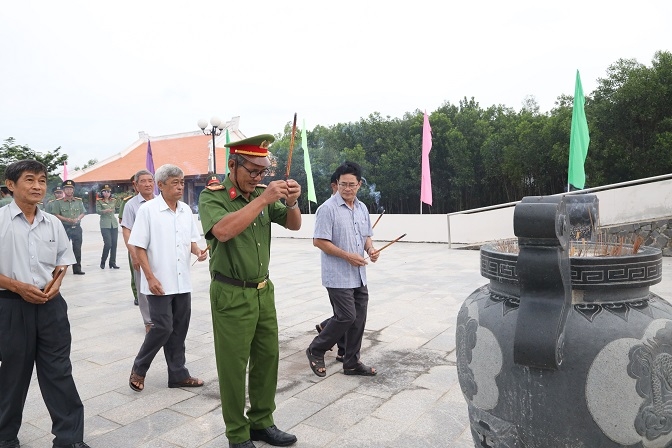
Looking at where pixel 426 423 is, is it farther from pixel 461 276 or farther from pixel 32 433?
pixel 461 276

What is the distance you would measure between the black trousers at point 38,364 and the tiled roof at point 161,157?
2409 centimetres

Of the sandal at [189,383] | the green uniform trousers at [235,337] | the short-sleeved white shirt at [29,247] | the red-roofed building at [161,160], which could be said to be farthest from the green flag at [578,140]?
the red-roofed building at [161,160]

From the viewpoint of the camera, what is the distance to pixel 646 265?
1.59 metres

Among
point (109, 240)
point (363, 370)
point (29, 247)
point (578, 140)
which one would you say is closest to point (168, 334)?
point (29, 247)

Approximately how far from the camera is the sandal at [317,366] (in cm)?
380

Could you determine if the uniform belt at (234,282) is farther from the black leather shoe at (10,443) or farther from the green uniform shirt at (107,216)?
the green uniform shirt at (107,216)

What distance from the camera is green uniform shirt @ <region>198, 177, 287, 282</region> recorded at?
2.54m

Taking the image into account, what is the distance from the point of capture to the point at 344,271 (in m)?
3.72

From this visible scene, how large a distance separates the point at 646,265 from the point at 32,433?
3.17 m

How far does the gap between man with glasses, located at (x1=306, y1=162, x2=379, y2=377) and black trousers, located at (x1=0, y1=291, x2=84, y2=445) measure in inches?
66.2

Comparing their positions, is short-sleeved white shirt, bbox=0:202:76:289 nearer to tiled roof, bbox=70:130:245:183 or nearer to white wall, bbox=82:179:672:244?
white wall, bbox=82:179:672:244

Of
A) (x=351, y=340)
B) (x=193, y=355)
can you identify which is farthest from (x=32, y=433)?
(x=351, y=340)

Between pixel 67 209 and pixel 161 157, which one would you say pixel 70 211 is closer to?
A: pixel 67 209

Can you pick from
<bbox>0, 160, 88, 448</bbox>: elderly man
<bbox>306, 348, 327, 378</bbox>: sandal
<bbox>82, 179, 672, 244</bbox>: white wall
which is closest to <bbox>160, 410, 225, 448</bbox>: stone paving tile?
<bbox>0, 160, 88, 448</bbox>: elderly man
